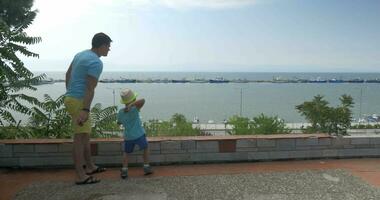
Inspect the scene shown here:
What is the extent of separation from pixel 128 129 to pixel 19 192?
1.37 m

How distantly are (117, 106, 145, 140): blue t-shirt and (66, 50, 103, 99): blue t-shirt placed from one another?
636 millimetres

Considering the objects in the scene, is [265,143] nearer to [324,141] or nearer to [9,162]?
[324,141]

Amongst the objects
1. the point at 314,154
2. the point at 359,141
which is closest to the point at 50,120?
the point at 314,154

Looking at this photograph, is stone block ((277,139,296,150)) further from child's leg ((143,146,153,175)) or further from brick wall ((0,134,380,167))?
child's leg ((143,146,153,175))

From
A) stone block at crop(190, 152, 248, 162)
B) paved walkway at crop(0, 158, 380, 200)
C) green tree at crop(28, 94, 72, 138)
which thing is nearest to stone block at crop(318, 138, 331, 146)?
paved walkway at crop(0, 158, 380, 200)

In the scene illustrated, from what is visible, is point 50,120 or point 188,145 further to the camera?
point 50,120

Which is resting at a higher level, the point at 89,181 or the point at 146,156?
the point at 146,156

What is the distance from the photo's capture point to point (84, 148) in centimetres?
502

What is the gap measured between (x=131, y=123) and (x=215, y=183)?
1.22m

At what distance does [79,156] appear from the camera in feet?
15.8

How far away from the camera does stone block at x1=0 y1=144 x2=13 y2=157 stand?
5.38 meters

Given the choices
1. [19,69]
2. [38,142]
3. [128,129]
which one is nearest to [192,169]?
[128,129]

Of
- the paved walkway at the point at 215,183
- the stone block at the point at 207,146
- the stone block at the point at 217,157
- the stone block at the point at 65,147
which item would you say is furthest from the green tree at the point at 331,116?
the stone block at the point at 65,147

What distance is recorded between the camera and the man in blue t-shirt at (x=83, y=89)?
4.59 metres
